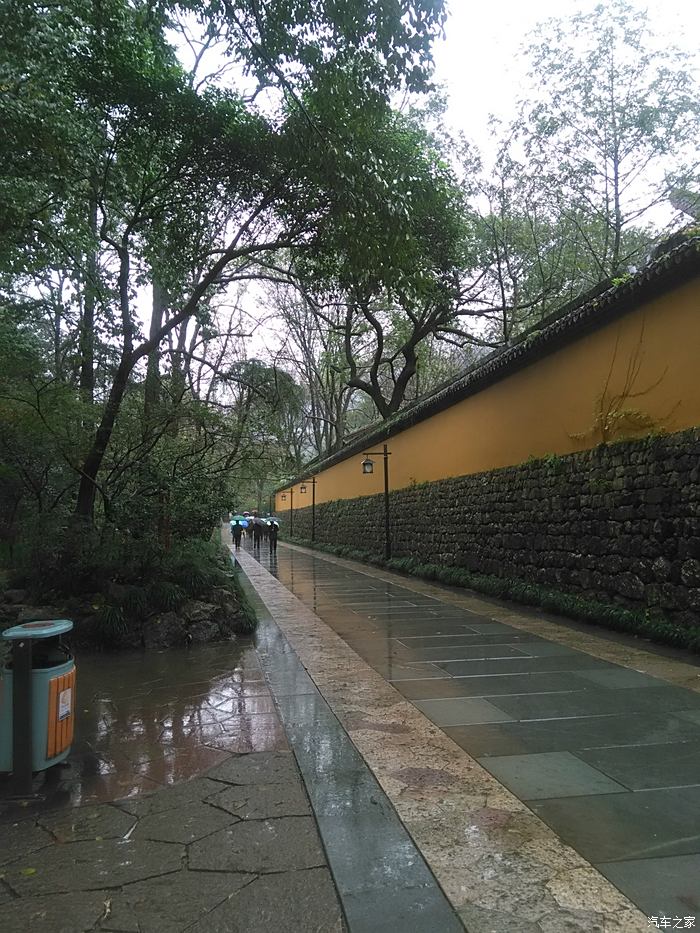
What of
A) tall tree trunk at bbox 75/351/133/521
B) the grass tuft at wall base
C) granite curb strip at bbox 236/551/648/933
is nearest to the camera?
granite curb strip at bbox 236/551/648/933

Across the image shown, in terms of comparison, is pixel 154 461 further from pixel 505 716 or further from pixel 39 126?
pixel 505 716

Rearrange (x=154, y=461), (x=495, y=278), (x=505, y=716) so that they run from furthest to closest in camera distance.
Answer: (x=495, y=278), (x=154, y=461), (x=505, y=716)

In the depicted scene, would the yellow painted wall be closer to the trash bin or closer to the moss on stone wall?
the moss on stone wall

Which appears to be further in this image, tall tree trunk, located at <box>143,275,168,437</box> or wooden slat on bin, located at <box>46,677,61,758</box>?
tall tree trunk, located at <box>143,275,168,437</box>

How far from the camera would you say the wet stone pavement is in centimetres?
212

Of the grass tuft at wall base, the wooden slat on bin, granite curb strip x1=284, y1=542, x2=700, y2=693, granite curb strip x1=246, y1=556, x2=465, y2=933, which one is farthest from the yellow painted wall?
the wooden slat on bin

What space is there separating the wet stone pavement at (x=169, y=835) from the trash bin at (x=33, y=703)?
0.20 meters

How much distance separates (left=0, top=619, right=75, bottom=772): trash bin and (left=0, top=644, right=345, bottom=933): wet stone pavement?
8.0 inches

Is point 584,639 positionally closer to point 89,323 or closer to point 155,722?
point 155,722

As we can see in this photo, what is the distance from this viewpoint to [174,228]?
8539 mm

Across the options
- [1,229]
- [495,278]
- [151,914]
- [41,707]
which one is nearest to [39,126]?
[1,229]

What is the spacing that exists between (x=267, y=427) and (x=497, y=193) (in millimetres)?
11227

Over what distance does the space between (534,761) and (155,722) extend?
99.9 inches

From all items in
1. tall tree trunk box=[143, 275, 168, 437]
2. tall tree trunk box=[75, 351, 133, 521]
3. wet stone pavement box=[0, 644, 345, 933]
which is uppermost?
tall tree trunk box=[143, 275, 168, 437]
